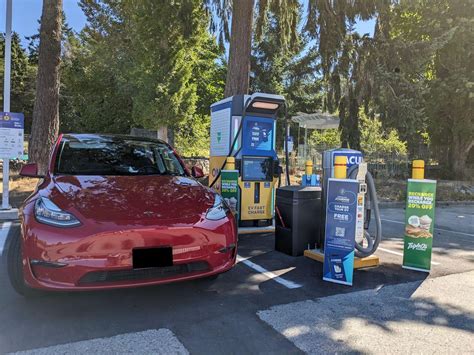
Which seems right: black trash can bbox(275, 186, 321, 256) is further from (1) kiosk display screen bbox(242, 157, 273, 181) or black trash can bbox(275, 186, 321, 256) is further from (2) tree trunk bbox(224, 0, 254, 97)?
(2) tree trunk bbox(224, 0, 254, 97)

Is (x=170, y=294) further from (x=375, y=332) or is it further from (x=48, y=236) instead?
(x=375, y=332)

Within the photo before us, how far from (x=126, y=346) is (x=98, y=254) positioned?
707 mm

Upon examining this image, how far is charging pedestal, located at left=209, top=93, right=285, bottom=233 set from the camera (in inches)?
269

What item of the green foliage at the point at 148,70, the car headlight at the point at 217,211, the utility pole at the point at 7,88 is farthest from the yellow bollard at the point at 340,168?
the green foliage at the point at 148,70

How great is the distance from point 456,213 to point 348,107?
6079mm

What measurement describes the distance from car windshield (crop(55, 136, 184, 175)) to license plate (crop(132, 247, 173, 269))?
4.69 feet

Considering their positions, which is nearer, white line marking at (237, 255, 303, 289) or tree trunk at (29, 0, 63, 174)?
white line marking at (237, 255, 303, 289)

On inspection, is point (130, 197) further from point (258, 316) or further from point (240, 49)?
point (240, 49)

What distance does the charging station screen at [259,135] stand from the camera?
6.95m

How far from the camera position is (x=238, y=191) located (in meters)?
6.78

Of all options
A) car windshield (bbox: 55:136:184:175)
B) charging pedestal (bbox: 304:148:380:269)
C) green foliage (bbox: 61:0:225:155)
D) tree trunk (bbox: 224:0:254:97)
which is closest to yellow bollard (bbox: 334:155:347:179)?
charging pedestal (bbox: 304:148:380:269)

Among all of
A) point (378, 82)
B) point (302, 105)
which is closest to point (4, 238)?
point (378, 82)

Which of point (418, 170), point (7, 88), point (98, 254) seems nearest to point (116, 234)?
point (98, 254)

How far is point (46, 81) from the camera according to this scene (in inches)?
389
